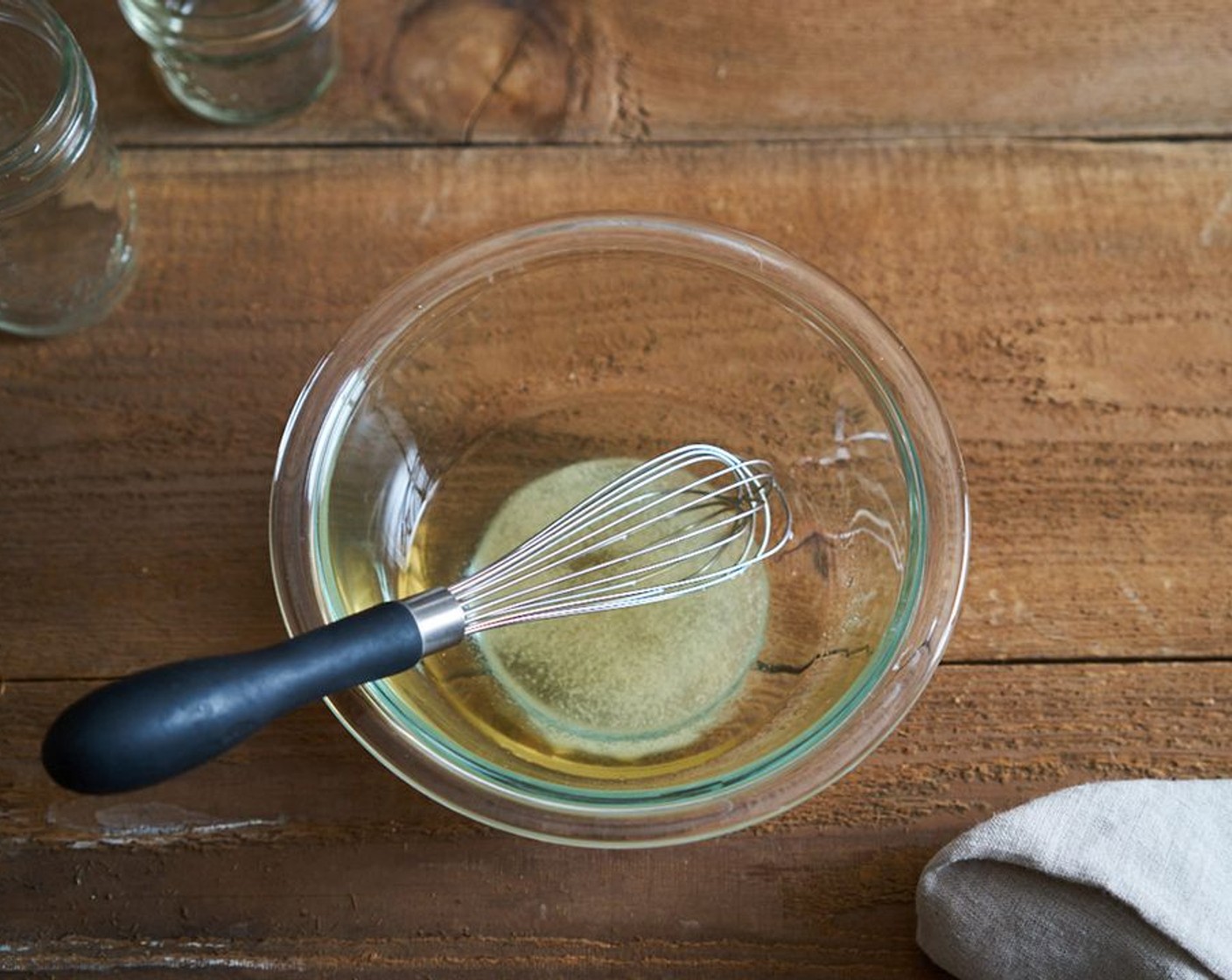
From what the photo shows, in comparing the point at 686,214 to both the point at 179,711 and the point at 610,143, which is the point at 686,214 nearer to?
the point at 610,143

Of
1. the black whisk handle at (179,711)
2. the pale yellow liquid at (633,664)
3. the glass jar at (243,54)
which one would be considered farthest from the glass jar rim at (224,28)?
the black whisk handle at (179,711)

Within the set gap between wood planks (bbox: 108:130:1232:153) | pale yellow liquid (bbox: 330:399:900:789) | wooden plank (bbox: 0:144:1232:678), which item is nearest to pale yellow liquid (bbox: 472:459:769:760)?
pale yellow liquid (bbox: 330:399:900:789)

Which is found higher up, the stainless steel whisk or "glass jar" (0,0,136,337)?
"glass jar" (0,0,136,337)

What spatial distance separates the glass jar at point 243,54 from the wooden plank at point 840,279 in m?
0.04

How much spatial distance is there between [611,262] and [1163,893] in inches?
19.8

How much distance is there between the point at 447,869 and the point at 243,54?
0.58 metres

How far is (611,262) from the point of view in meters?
0.91

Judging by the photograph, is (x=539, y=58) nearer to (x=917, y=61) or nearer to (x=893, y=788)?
(x=917, y=61)

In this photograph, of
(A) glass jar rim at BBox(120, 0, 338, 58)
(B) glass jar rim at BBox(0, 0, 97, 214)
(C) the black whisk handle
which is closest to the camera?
(C) the black whisk handle

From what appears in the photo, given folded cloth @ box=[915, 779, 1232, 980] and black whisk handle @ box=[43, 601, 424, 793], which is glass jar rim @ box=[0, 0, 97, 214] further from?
folded cloth @ box=[915, 779, 1232, 980]

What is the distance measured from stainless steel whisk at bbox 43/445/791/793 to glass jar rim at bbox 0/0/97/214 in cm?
38

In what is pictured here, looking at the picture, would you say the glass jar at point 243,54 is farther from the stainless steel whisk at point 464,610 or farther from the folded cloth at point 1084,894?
the folded cloth at point 1084,894

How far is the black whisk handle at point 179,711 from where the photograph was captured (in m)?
0.61

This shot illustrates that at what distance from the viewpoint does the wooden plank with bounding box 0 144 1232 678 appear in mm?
901
